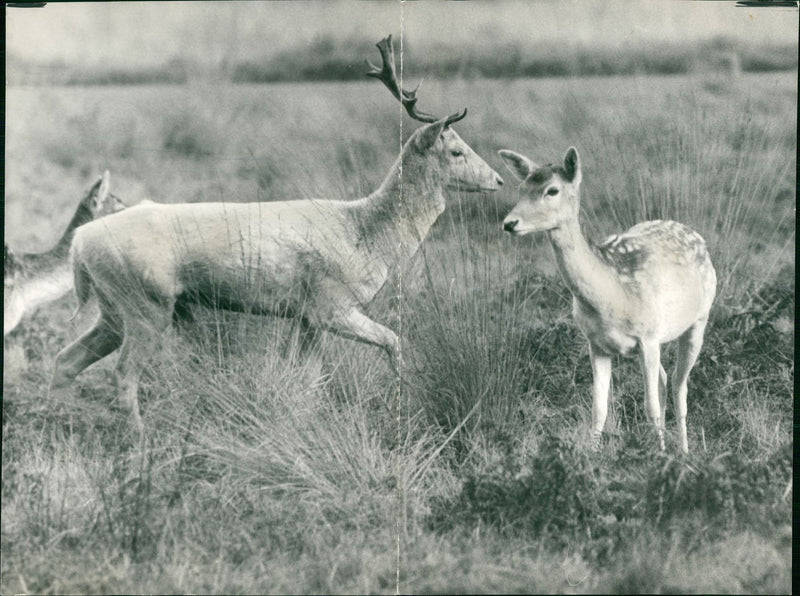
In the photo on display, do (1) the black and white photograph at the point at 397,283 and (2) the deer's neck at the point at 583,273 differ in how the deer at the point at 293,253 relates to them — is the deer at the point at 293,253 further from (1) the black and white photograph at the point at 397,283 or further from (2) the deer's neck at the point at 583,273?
(2) the deer's neck at the point at 583,273

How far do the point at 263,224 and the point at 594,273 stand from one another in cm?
201

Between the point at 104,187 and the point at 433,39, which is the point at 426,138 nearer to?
the point at 433,39

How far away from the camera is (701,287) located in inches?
290

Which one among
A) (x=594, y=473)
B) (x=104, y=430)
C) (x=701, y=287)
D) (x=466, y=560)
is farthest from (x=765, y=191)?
(x=104, y=430)

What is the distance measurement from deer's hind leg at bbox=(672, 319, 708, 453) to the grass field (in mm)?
79

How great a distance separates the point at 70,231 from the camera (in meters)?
7.60

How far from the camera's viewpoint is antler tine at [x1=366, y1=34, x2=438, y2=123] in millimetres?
7285

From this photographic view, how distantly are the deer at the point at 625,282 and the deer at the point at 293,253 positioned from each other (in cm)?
38

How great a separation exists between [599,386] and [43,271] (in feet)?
11.4

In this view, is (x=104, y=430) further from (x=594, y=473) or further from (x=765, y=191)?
(x=765, y=191)

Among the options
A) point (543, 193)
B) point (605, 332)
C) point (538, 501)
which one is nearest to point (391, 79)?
point (543, 193)

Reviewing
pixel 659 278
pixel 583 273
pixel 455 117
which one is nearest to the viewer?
pixel 583 273

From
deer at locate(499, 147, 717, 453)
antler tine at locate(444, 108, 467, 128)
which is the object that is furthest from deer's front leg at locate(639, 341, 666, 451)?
antler tine at locate(444, 108, 467, 128)

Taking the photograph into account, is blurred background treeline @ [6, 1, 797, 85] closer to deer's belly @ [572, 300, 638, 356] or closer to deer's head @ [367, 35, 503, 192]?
deer's head @ [367, 35, 503, 192]
